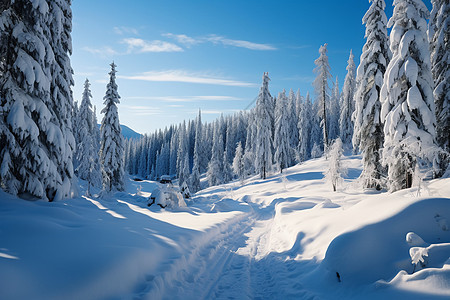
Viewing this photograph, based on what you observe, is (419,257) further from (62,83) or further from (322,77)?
(322,77)

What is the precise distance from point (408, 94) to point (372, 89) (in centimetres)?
469

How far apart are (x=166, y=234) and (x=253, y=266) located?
306 centimetres

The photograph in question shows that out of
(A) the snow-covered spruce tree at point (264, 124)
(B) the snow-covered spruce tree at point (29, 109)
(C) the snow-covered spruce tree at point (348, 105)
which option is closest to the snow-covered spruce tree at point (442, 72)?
(B) the snow-covered spruce tree at point (29, 109)

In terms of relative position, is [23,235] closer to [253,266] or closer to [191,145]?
[253,266]

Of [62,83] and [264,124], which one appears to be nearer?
[62,83]

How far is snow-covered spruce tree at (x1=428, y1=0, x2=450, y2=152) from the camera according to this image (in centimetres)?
1464

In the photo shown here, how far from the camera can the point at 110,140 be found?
25.9m

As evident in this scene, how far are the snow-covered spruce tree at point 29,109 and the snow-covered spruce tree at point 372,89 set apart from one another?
17.9m

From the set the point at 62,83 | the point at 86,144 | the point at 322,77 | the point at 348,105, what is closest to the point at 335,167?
the point at 322,77

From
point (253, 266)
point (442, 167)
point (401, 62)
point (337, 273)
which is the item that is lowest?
point (253, 266)

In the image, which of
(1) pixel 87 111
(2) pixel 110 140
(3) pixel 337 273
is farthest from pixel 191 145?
(3) pixel 337 273

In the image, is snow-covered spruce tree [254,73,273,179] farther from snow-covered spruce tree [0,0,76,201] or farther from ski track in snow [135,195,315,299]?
snow-covered spruce tree [0,0,76,201]

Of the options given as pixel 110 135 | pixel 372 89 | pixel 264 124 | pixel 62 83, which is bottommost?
pixel 110 135

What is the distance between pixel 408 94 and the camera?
11953mm
